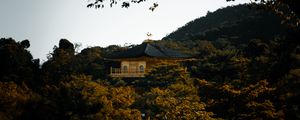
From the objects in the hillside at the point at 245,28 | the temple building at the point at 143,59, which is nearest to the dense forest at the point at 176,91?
the temple building at the point at 143,59

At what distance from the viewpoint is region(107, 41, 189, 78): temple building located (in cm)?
3941

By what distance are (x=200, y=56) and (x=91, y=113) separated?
80.2 ft

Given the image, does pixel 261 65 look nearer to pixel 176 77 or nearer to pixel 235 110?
pixel 176 77

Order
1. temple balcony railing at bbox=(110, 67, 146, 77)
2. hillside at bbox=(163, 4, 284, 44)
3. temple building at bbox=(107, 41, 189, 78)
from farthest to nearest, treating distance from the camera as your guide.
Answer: hillside at bbox=(163, 4, 284, 44)
temple balcony railing at bbox=(110, 67, 146, 77)
temple building at bbox=(107, 41, 189, 78)

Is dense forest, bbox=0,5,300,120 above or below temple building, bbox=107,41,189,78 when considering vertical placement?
below

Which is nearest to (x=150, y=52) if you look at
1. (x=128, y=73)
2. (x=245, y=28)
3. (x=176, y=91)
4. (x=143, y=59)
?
(x=143, y=59)

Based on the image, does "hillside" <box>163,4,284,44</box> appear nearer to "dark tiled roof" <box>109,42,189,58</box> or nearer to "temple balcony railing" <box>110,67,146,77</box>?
"dark tiled roof" <box>109,42,189,58</box>

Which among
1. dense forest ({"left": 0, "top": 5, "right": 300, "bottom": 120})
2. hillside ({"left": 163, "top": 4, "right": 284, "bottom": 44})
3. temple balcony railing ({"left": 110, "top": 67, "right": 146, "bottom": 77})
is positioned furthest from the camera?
hillside ({"left": 163, "top": 4, "right": 284, "bottom": 44})

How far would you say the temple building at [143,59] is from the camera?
39.4 m

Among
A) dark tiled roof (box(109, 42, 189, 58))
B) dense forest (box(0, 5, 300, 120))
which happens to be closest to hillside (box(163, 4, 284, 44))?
dark tiled roof (box(109, 42, 189, 58))

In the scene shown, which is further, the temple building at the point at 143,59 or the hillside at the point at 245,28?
the hillside at the point at 245,28

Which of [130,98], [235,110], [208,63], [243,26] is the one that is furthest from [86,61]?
[235,110]

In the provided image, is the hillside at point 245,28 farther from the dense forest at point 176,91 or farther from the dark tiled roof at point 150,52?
the dense forest at point 176,91

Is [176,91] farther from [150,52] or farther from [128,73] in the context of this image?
[128,73]
